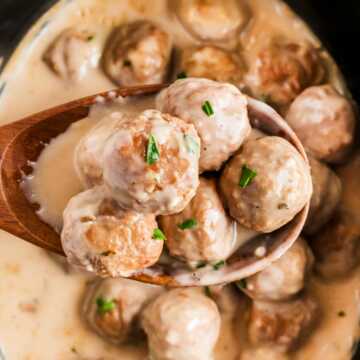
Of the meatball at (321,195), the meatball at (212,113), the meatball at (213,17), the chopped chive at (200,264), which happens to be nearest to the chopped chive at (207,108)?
the meatball at (212,113)

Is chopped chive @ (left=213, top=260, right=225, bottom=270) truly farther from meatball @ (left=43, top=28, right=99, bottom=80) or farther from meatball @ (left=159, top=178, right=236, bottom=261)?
meatball @ (left=43, top=28, right=99, bottom=80)

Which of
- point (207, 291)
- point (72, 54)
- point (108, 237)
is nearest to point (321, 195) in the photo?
point (207, 291)

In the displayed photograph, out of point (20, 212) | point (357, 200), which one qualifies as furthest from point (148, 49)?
point (357, 200)

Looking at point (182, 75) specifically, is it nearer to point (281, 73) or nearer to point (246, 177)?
point (281, 73)

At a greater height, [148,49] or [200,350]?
[148,49]

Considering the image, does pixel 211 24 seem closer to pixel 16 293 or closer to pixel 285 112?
pixel 285 112

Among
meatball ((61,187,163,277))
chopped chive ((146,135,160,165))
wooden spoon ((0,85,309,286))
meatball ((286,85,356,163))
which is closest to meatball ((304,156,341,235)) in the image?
meatball ((286,85,356,163))
